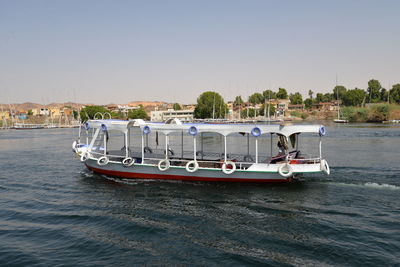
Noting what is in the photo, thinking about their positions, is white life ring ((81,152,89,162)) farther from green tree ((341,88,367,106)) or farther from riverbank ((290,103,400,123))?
green tree ((341,88,367,106))

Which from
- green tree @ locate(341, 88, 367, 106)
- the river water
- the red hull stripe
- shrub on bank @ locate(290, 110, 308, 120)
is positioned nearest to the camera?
the river water

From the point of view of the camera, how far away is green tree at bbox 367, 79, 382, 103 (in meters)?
168

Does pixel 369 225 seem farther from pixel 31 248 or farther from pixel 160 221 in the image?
pixel 31 248

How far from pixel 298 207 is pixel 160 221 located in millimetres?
6739

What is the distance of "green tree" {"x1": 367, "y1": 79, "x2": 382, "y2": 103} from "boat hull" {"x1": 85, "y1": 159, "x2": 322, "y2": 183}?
170467 mm

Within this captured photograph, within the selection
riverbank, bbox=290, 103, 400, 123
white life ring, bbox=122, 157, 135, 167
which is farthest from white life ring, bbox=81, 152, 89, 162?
riverbank, bbox=290, 103, 400, 123

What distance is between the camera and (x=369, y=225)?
13562 mm

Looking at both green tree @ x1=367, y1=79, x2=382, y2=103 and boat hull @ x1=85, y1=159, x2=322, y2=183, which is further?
green tree @ x1=367, y1=79, x2=382, y2=103

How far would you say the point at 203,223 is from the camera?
47.0 feet

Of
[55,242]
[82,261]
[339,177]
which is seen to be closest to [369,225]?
[339,177]

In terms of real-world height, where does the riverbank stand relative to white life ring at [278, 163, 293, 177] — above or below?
above

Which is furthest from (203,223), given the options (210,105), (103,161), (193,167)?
(210,105)

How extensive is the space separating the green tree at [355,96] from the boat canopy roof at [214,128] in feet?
577

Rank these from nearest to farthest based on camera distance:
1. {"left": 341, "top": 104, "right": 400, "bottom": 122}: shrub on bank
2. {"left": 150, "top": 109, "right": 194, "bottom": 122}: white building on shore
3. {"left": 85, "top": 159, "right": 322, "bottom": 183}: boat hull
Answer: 1. {"left": 85, "top": 159, "right": 322, "bottom": 183}: boat hull
2. {"left": 341, "top": 104, "right": 400, "bottom": 122}: shrub on bank
3. {"left": 150, "top": 109, "right": 194, "bottom": 122}: white building on shore
